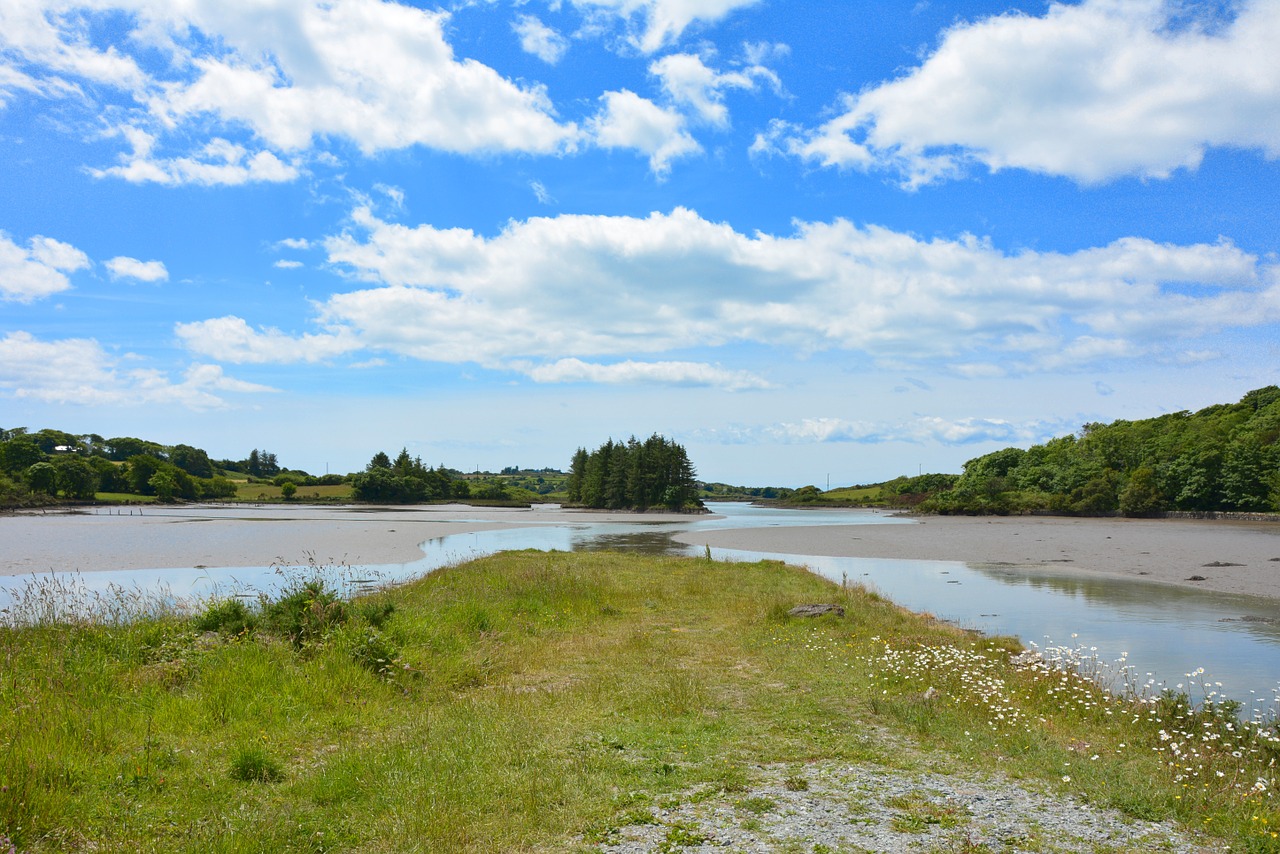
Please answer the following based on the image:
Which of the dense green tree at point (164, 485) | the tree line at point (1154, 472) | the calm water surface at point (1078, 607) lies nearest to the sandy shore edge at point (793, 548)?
the calm water surface at point (1078, 607)

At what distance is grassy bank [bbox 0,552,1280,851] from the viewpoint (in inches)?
244

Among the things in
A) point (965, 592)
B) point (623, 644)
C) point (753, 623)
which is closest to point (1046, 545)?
point (965, 592)

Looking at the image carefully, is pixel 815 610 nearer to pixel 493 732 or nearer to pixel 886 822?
pixel 493 732

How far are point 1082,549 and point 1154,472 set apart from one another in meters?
70.6

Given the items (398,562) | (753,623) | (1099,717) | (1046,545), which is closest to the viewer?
(1099,717)

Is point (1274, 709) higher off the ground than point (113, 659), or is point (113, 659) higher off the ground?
point (113, 659)

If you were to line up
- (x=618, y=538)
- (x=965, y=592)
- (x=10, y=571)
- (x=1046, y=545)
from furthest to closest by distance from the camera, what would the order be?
(x=618, y=538)
(x=1046, y=545)
(x=10, y=571)
(x=965, y=592)

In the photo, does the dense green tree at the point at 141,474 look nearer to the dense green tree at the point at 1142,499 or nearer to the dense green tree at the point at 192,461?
the dense green tree at the point at 192,461

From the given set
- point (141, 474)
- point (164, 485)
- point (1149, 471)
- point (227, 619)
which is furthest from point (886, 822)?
point (141, 474)

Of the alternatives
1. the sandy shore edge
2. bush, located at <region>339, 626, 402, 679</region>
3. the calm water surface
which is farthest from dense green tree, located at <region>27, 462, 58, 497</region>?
bush, located at <region>339, 626, 402, 679</region>

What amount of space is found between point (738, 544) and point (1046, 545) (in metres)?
22.0

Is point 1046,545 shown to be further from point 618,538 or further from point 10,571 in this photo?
point 10,571

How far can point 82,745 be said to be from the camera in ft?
25.2

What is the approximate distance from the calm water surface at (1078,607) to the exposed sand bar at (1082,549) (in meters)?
3.07
